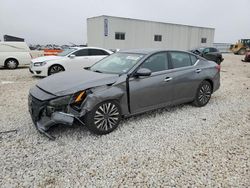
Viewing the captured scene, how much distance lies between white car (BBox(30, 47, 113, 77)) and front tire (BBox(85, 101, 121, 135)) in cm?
569

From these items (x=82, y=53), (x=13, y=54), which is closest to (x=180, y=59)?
(x=82, y=53)

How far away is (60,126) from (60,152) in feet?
2.76

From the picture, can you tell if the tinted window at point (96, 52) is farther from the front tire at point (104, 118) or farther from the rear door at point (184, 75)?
the front tire at point (104, 118)

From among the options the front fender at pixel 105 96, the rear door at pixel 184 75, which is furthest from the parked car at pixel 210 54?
the front fender at pixel 105 96

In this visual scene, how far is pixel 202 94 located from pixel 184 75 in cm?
87

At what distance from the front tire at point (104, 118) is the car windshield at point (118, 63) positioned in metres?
0.74

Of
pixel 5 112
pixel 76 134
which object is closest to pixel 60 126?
pixel 76 134

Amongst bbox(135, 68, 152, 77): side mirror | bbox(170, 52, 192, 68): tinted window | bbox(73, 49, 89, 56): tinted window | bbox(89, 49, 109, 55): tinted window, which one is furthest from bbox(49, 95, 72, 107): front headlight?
bbox(89, 49, 109, 55): tinted window

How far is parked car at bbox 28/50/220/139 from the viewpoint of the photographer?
312cm

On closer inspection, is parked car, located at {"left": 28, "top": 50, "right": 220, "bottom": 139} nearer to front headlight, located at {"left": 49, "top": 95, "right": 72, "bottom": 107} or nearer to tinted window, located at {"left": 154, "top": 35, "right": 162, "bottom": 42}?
front headlight, located at {"left": 49, "top": 95, "right": 72, "bottom": 107}

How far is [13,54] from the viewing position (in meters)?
11.5

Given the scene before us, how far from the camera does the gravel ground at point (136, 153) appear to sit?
93.0 inches

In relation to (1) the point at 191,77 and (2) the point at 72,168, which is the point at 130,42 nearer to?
(1) the point at 191,77

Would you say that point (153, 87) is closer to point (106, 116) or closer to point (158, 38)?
point (106, 116)
